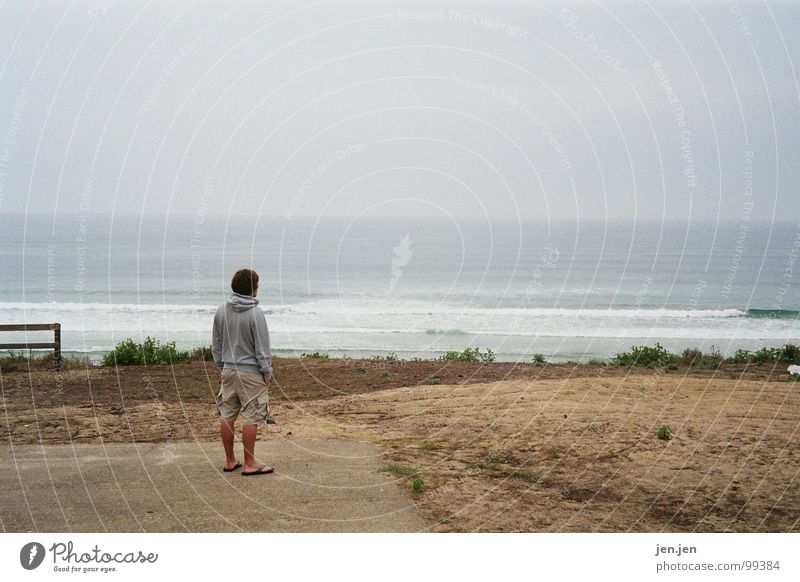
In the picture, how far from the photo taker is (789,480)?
24.2 ft

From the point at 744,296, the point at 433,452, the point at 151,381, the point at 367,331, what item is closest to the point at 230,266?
the point at 367,331

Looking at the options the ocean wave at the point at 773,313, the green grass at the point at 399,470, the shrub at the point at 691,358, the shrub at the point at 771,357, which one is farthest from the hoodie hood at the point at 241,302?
the ocean wave at the point at 773,313

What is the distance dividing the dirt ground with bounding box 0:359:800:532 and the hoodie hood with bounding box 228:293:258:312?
2215mm

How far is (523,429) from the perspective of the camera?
9.28 metres

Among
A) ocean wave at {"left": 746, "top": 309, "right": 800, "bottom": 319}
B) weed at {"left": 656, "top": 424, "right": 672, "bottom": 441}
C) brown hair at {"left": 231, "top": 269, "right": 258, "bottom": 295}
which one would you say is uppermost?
brown hair at {"left": 231, "top": 269, "right": 258, "bottom": 295}

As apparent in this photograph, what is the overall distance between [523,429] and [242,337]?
422cm

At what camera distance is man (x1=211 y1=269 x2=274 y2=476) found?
6.61 meters

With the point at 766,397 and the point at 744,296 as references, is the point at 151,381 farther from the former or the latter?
the point at 744,296

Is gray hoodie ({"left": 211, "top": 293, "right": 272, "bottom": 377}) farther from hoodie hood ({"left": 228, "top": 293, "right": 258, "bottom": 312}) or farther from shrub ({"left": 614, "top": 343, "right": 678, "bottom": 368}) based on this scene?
shrub ({"left": 614, "top": 343, "right": 678, "bottom": 368})

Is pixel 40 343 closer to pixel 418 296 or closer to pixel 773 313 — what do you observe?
pixel 418 296

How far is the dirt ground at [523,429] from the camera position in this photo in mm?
6582

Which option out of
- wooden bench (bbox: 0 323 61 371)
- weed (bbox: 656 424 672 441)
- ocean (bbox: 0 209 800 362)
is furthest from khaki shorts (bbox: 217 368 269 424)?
ocean (bbox: 0 209 800 362)

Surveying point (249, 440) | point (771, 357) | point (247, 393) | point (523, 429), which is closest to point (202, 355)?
point (523, 429)

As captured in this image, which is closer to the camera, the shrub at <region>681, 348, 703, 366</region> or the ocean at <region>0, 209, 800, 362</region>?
the shrub at <region>681, 348, 703, 366</region>
